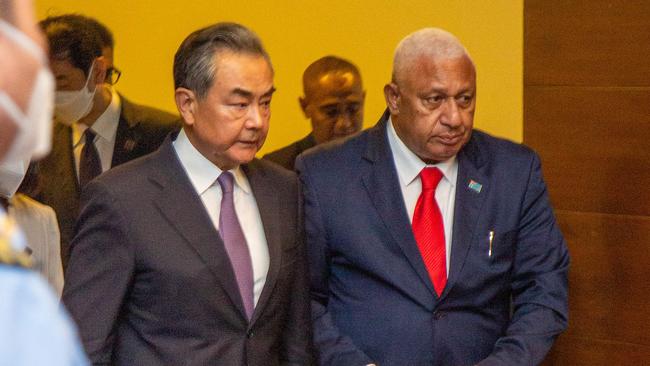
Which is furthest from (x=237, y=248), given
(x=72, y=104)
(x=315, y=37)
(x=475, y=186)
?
(x=315, y=37)

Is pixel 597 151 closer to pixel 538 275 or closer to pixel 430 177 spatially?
pixel 538 275

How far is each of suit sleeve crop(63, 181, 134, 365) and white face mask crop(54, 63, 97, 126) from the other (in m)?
1.65

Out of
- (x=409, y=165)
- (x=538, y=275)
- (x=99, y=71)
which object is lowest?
(x=538, y=275)

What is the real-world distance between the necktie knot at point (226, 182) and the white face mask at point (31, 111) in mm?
2035

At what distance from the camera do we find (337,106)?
4.89 metres

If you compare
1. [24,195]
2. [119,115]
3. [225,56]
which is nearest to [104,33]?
[119,115]

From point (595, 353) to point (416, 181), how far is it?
1.41m

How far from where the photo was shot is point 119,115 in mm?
4531

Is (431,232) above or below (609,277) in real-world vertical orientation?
above

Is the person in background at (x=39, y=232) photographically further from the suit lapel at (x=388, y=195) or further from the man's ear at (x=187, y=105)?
the suit lapel at (x=388, y=195)

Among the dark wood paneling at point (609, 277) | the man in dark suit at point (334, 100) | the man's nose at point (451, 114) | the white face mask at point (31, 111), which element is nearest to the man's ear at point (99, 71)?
the man in dark suit at point (334, 100)

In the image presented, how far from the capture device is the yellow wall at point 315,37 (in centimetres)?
463

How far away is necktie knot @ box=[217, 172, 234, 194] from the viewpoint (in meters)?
3.06

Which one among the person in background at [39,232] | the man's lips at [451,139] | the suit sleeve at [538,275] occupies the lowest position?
the suit sleeve at [538,275]
